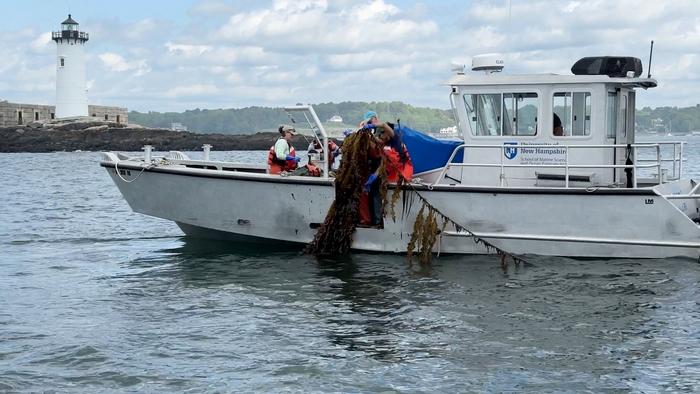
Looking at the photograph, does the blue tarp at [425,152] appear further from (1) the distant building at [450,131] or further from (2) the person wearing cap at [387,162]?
(1) the distant building at [450,131]

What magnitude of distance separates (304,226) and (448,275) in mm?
2611

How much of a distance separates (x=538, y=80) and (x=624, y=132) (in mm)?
1693

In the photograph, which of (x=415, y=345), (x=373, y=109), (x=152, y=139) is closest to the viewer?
(x=415, y=345)

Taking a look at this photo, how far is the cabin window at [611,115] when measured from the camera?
14.0 meters

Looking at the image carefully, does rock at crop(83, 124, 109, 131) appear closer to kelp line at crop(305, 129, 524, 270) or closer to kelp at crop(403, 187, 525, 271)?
kelp line at crop(305, 129, 524, 270)

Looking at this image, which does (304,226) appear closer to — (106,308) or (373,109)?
(373,109)

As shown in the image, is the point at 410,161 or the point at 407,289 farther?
the point at 410,161

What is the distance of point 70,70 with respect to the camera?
85438mm

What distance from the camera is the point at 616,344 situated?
968 centimetres

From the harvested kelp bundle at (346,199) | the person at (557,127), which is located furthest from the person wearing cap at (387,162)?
the person at (557,127)

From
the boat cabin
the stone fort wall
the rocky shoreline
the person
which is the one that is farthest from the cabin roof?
the stone fort wall

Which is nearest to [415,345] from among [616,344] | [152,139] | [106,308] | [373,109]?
[616,344]

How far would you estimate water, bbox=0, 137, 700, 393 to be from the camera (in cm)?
866

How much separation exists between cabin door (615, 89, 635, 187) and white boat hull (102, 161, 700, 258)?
1087 mm
